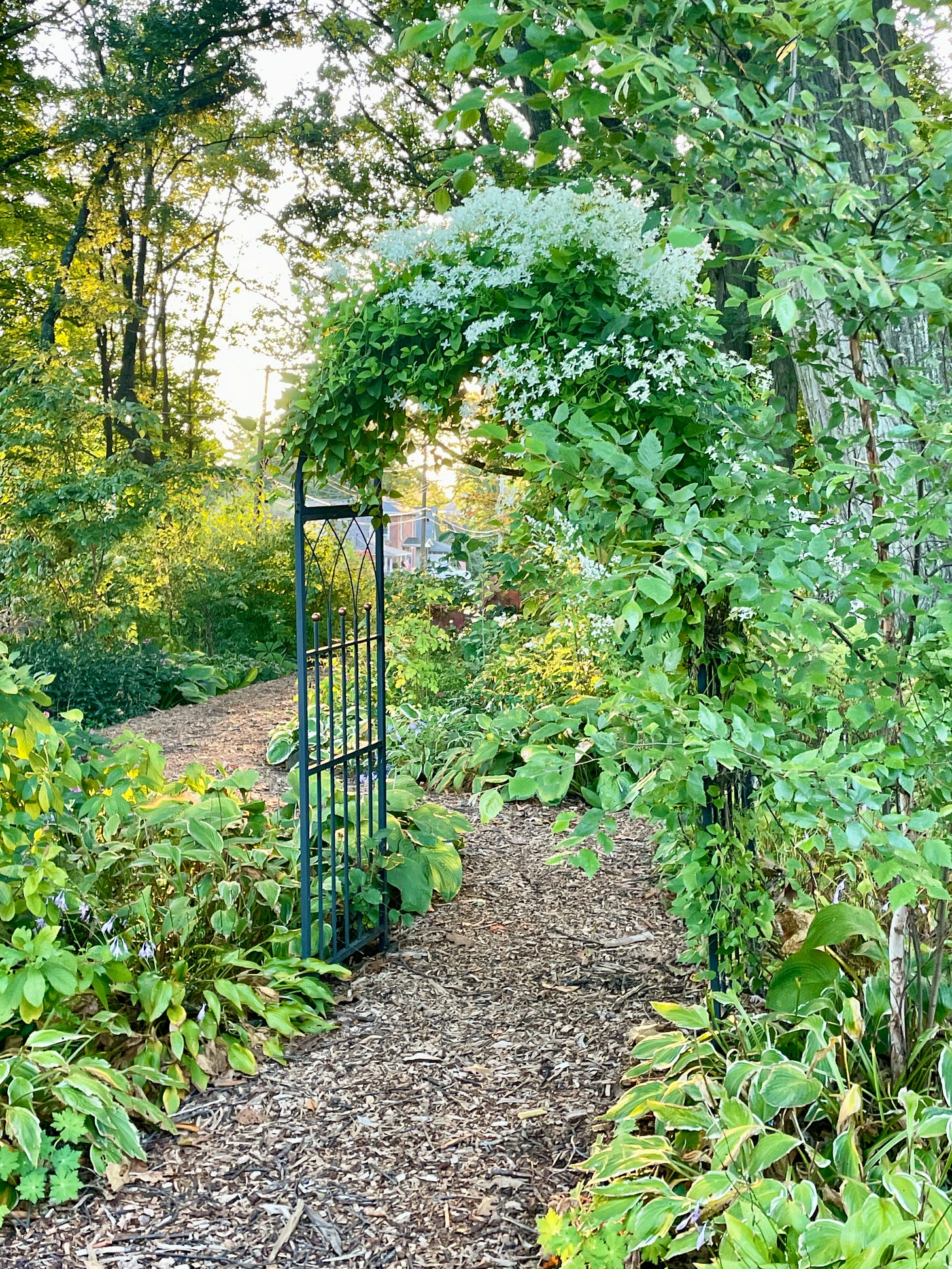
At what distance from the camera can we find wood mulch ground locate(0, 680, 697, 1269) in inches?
85.4

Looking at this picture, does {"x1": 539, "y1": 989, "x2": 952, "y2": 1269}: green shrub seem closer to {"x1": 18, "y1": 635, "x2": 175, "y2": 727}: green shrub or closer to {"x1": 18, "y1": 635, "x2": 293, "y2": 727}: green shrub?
{"x1": 18, "y1": 635, "x2": 293, "y2": 727}: green shrub

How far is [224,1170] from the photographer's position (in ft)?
7.93

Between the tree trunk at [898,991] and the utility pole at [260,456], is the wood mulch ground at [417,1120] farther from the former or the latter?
the utility pole at [260,456]

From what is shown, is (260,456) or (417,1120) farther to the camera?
(260,456)

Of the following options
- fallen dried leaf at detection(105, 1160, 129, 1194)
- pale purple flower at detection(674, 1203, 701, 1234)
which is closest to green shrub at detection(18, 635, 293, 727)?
fallen dried leaf at detection(105, 1160, 129, 1194)

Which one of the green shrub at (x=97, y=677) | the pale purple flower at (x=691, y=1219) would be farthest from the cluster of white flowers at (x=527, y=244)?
the green shrub at (x=97, y=677)

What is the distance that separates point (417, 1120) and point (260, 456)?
2.02 meters

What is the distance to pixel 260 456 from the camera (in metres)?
3.06

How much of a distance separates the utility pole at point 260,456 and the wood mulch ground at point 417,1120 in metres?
1.84

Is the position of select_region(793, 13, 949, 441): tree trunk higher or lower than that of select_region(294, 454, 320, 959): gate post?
higher

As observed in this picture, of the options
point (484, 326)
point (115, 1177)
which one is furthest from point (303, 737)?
point (484, 326)

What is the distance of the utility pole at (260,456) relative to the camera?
3150mm

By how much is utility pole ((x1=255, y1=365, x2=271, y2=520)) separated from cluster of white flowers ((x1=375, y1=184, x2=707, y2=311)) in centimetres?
68

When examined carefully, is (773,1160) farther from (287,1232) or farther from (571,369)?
(571,369)
